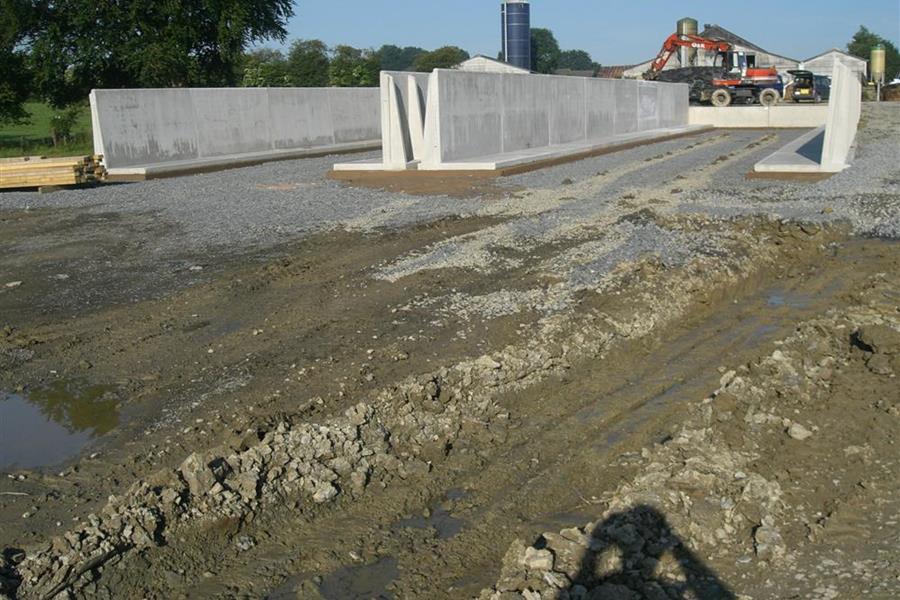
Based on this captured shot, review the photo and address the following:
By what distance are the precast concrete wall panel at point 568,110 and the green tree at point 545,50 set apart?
79.8 m

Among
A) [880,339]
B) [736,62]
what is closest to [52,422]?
[880,339]

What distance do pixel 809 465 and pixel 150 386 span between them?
4354 mm

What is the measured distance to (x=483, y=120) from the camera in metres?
22.9

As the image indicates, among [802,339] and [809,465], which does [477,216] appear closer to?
[802,339]

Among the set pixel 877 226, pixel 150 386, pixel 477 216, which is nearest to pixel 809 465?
pixel 150 386

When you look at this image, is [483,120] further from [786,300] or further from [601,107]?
[786,300]

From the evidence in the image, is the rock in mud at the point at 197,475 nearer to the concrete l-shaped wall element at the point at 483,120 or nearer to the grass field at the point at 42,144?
the concrete l-shaped wall element at the point at 483,120

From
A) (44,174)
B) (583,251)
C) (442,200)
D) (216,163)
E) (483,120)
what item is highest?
(483,120)

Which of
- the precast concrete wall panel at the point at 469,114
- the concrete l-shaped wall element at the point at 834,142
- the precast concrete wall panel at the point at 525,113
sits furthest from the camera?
the precast concrete wall panel at the point at 525,113

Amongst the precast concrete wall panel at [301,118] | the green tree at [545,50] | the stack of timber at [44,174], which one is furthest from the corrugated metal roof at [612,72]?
the stack of timber at [44,174]

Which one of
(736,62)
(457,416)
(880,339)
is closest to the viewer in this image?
(457,416)

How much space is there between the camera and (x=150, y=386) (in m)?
6.65

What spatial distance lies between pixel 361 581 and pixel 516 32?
74.7 m

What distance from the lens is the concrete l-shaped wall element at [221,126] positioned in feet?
70.9
